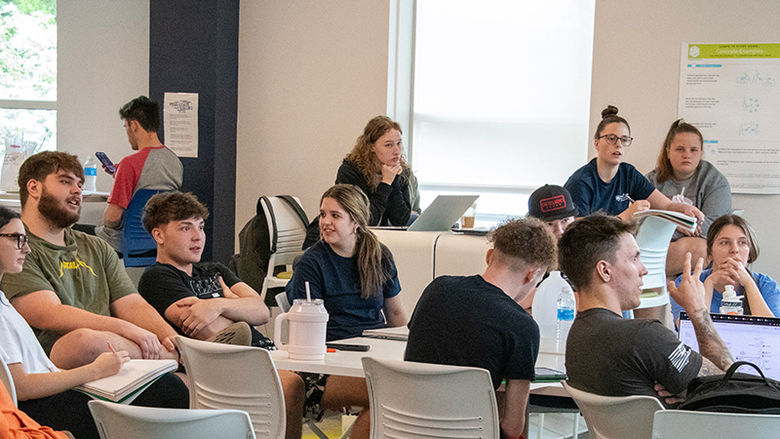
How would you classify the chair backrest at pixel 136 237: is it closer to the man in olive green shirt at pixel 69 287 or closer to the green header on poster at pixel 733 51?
the man in olive green shirt at pixel 69 287

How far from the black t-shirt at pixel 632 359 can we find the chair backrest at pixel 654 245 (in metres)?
1.92

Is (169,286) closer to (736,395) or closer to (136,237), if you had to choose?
(136,237)

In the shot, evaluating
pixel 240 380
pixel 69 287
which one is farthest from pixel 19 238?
pixel 240 380

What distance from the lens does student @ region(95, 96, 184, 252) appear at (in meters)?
5.64

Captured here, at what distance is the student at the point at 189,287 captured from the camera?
3.52m

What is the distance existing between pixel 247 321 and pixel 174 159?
8.39 feet

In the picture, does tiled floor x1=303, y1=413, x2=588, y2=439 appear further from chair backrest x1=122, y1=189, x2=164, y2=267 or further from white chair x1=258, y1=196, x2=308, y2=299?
chair backrest x1=122, y1=189, x2=164, y2=267

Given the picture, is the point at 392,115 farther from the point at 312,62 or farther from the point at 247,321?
the point at 247,321

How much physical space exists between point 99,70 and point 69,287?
4182 mm

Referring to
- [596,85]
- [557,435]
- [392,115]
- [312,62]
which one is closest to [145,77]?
[312,62]

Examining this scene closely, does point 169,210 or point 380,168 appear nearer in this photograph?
point 169,210

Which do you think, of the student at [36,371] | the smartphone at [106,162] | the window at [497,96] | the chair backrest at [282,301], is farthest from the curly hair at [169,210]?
the window at [497,96]

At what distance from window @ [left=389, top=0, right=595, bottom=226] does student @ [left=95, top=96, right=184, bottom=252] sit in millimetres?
1993

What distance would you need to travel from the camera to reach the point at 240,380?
106 inches
